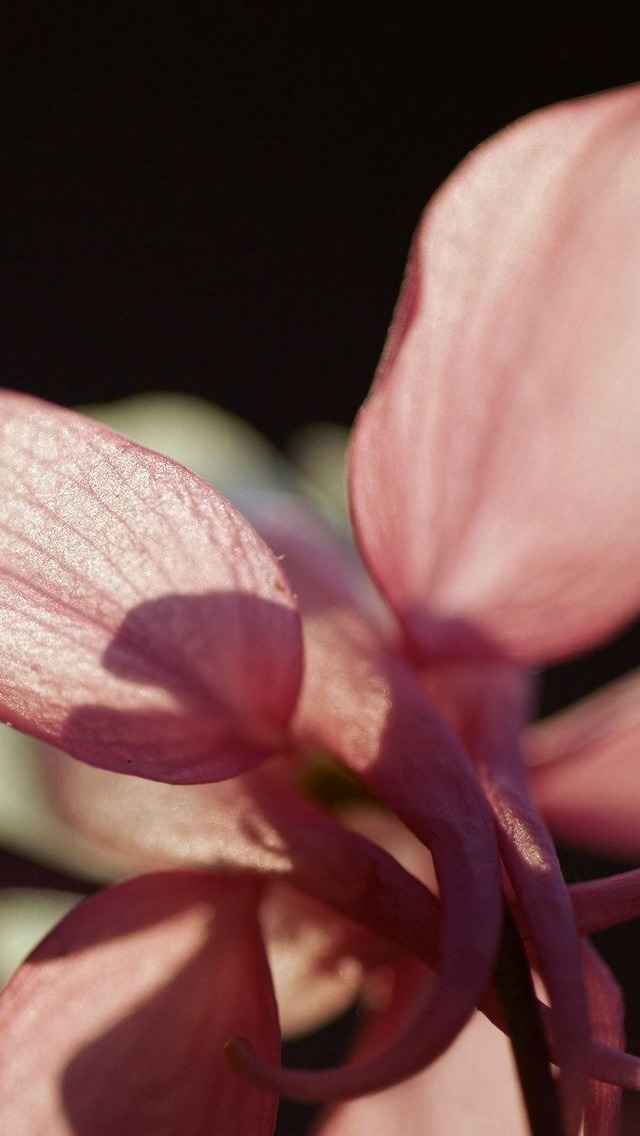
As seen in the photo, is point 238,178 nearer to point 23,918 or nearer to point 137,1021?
point 23,918

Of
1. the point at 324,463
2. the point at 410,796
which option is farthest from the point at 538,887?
the point at 324,463

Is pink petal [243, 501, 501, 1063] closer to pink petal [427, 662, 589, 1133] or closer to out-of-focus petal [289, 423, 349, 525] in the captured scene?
pink petal [427, 662, 589, 1133]

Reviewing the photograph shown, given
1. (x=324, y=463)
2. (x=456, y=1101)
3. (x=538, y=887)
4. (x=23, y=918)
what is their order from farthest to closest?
(x=324, y=463)
(x=23, y=918)
(x=456, y=1101)
(x=538, y=887)

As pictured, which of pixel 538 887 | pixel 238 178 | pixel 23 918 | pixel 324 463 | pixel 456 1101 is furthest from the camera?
pixel 238 178

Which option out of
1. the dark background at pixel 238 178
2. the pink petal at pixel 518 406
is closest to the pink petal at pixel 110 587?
the pink petal at pixel 518 406

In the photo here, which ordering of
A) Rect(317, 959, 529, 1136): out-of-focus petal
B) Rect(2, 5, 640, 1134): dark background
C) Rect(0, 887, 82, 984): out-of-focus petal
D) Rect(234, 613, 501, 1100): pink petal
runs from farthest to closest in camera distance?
Rect(2, 5, 640, 1134): dark background, Rect(0, 887, 82, 984): out-of-focus petal, Rect(317, 959, 529, 1136): out-of-focus petal, Rect(234, 613, 501, 1100): pink petal

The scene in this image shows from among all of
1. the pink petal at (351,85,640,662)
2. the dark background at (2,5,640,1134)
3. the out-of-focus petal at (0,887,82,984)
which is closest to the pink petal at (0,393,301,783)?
the pink petal at (351,85,640,662)

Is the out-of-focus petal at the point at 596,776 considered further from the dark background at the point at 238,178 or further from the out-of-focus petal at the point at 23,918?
the dark background at the point at 238,178

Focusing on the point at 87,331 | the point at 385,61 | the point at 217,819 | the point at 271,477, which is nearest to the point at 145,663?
the point at 217,819
